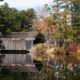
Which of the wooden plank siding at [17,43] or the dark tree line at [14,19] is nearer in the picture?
the wooden plank siding at [17,43]

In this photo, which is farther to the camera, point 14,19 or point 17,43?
point 14,19

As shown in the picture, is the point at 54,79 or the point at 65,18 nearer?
the point at 54,79

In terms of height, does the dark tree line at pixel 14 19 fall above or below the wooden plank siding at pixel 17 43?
above

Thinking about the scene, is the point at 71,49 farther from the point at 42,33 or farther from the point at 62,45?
the point at 42,33

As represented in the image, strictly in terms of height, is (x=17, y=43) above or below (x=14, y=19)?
below

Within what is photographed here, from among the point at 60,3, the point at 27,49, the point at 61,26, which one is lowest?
the point at 27,49

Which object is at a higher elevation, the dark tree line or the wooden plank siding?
the dark tree line

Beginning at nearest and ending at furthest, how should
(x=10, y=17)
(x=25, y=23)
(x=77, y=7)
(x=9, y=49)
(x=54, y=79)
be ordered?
(x=54, y=79) < (x=77, y=7) < (x=9, y=49) < (x=10, y=17) < (x=25, y=23)

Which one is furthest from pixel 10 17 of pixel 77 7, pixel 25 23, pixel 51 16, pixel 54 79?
pixel 54 79

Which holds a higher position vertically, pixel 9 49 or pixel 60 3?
pixel 60 3

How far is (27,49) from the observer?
6331cm

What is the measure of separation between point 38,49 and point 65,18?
8769mm

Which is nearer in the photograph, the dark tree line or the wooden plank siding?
the wooden plank siding

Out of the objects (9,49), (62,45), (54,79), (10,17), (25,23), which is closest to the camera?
(54,79)
